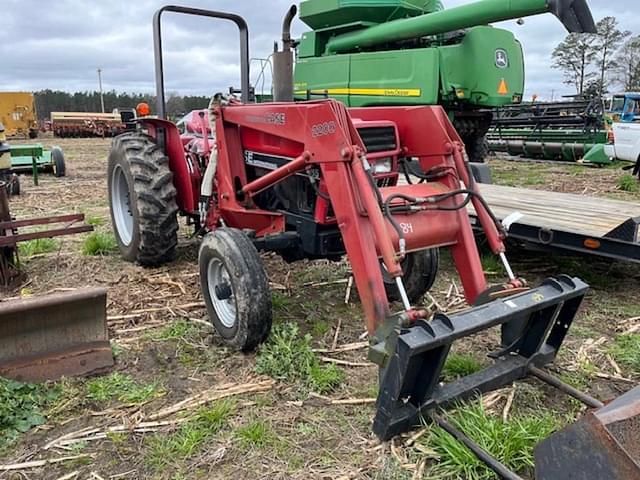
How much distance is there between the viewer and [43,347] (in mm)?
3150

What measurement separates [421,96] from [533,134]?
766cm

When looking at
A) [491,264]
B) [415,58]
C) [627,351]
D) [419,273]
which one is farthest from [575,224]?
[415,58]

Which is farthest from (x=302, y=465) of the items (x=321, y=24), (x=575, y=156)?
(x=575, y=156)

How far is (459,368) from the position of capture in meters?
3.19

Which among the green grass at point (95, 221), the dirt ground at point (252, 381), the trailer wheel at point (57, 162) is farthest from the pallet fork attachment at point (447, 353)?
the trailer wheel at point (57, 162)

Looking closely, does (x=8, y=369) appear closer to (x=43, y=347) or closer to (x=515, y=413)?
(x=43, y=347)

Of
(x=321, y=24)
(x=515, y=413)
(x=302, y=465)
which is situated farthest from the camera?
(x=321, y=24)

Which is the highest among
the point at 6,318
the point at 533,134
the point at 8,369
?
the point at 533,134

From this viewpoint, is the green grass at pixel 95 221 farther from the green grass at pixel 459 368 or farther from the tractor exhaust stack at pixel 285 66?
the green grass at pixel 459 368

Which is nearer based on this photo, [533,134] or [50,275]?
[50,275]

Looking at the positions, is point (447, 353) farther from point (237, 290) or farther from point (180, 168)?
point (180, 168)

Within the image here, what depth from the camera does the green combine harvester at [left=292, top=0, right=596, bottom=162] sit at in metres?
8.52

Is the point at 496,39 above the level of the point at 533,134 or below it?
above

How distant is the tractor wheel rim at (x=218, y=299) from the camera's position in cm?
354
